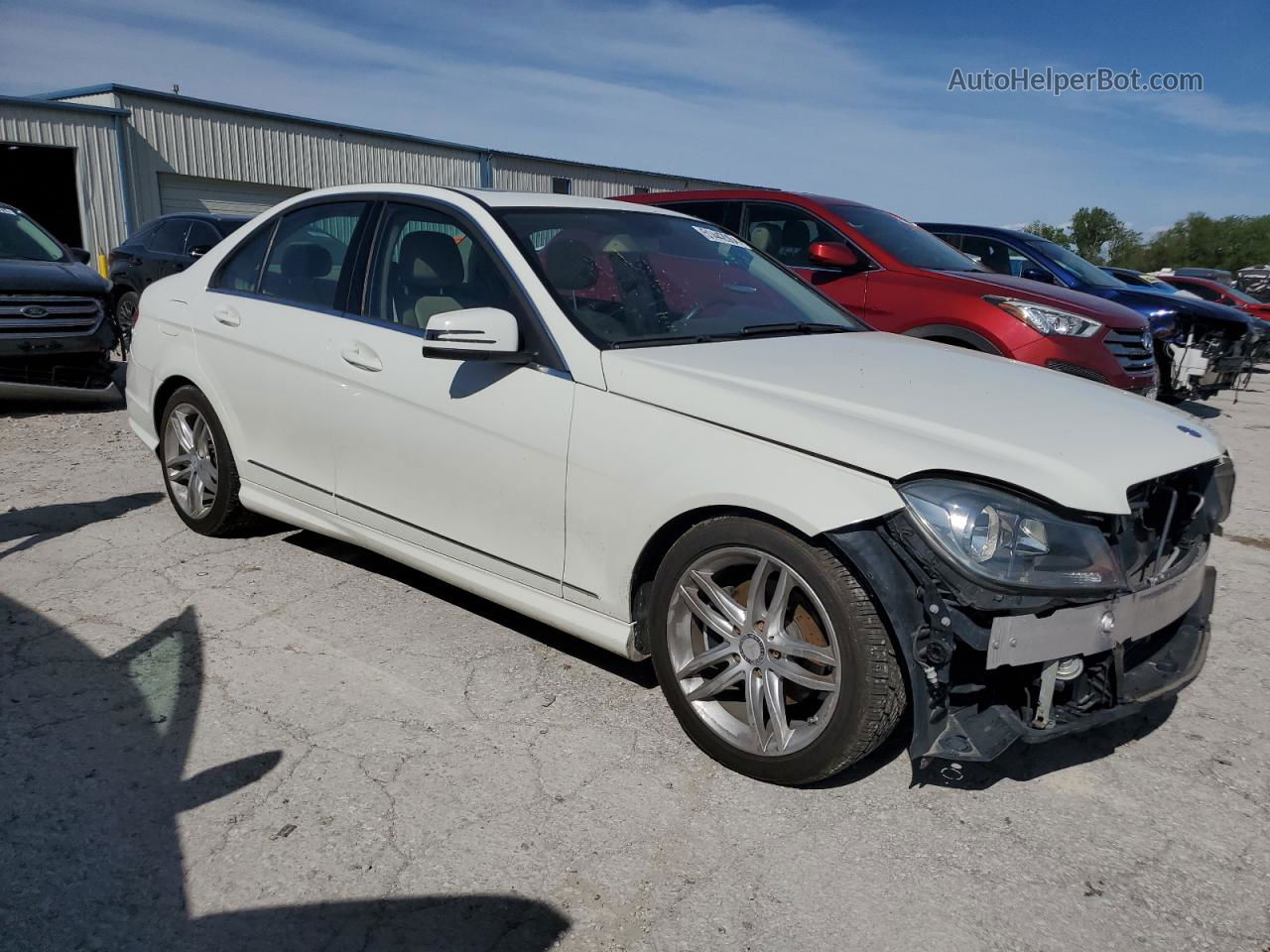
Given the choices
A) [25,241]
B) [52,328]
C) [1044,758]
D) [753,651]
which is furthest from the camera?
[25,241]

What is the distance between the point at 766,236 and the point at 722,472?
5.03 m

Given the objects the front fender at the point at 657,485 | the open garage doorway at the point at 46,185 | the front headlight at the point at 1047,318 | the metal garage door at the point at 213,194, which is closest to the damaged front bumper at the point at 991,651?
the front fender at the point at 657,485

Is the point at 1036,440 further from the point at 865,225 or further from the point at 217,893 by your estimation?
the point at 865,225

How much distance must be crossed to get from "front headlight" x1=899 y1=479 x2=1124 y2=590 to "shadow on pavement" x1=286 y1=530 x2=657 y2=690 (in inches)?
57.2

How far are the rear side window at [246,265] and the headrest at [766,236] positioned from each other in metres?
3.86

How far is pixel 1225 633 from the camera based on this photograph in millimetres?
4258

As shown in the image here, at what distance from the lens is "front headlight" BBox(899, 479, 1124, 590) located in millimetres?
2492

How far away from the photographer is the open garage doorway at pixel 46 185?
66.0ft

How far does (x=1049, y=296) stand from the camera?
6734 mm

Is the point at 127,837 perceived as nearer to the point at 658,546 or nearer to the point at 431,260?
the point at 658,546

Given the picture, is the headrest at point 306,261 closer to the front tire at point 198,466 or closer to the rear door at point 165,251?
the front tire at point 198,466

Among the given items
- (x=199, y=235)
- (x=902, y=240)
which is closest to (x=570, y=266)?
(x=902, y=240)

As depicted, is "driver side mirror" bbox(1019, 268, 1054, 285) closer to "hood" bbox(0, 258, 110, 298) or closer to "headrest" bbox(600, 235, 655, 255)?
"headrest" bbox(600, 235, 655, 255)

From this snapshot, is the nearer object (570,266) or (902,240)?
(570,266)
